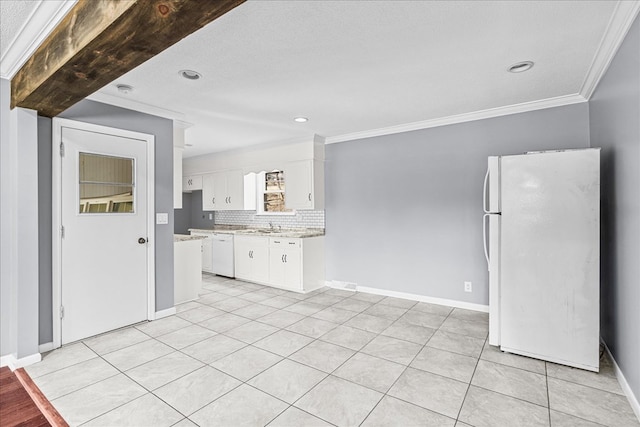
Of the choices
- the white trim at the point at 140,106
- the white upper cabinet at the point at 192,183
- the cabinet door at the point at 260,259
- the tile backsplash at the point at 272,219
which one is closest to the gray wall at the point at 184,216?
the white upper cabinet at the point at 192,183

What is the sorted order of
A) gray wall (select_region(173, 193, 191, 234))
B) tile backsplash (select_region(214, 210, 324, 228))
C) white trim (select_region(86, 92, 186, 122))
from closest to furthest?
white trim (select_region(86, 92, 186, 122))
tile backsplash (select_region(214, 210, 324, 228))
gray wall (select_region(173, 193, 191, 234))

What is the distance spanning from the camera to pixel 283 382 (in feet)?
7.77

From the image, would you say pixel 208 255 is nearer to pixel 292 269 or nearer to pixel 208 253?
pixel 208 253

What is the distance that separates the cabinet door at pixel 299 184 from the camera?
5.10 meters

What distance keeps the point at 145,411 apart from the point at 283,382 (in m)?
0.90

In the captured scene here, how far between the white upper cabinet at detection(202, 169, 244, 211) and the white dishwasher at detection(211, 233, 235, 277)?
649 mm

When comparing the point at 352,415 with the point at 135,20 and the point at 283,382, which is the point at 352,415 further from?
the point at 135,20

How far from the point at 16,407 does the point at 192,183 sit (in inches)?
209

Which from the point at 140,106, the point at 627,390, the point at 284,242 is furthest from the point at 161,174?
the point at 627,390

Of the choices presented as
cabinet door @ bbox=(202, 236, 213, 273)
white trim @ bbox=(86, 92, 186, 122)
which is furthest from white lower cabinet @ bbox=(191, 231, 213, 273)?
white trim @ bbox=(86, 92, 186, 122)

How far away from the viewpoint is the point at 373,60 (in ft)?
8.42

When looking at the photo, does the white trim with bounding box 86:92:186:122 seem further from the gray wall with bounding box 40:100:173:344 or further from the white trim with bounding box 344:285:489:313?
the white trim with bounding box 344:285:489:313

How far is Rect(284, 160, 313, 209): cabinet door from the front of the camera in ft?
16.7

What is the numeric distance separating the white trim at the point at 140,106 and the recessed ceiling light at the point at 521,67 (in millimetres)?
3490
